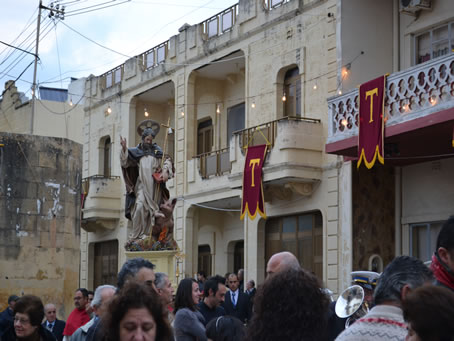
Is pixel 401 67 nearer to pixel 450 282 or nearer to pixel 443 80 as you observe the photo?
pixel 443 80

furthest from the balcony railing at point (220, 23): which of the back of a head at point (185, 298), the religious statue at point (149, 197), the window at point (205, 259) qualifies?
the back of a head at point (185, 298)

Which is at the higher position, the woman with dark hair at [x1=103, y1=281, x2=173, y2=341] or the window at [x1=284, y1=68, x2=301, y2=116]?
the window at [x1=284, y1=68, x2=301, y2=116]

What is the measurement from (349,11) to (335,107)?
114 inches

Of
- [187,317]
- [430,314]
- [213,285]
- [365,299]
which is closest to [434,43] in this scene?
[213,285]

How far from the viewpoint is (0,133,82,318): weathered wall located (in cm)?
1417

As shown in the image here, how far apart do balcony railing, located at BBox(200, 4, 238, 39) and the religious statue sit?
951 cm

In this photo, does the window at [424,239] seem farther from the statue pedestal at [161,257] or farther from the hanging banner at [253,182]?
Result: the statue pedestal at [161,257]

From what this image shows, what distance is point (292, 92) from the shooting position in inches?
879

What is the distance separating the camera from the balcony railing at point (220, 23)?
24.6 metres

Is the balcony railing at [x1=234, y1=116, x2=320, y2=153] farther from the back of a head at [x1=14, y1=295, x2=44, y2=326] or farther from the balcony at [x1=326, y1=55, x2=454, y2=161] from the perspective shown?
the back of a head at [x1=14, y1=295, x2=44, y2=326]

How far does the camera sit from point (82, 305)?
32.8 feet

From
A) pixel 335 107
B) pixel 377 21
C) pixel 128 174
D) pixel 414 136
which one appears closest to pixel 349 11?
A: pixel 377 21

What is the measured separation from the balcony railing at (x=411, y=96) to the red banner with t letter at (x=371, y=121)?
175mm

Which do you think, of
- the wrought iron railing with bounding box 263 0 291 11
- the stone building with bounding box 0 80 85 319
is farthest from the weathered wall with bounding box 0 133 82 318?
the wrought iron railing with bounding box 263 0 291 11
